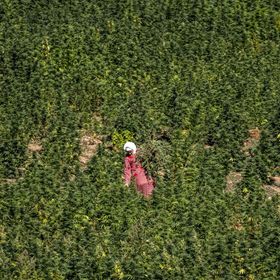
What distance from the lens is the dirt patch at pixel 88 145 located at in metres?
19.5

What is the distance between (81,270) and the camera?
13.2 meters

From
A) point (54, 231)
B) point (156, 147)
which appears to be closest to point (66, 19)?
point (156, 147)

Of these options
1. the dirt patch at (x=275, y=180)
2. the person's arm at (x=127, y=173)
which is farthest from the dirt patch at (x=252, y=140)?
the person's arm at (x=127, y=173)

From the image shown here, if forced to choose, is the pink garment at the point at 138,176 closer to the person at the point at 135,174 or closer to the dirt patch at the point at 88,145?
the person at the point at 135,174

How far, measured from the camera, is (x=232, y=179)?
18.5 m

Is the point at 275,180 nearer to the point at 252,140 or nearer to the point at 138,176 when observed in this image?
the point at 252,140

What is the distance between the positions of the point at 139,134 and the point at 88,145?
4.01 ft

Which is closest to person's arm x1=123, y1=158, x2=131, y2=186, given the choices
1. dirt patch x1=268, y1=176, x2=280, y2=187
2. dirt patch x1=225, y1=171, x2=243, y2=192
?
dirt patch x1=225, y1=171, x2=243, y2=192

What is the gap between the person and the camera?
16.5 m

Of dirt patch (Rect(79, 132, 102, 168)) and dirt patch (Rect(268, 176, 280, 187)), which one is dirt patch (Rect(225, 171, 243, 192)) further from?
dirt patch (Rect(79, 132, 102, 168))

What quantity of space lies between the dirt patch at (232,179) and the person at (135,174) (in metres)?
1.80

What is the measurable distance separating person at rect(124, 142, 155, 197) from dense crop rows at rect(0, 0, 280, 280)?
0.86 feet

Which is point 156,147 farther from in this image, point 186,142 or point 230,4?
point 230,4

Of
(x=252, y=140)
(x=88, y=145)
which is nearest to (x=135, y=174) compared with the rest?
(x=88, y=145)
